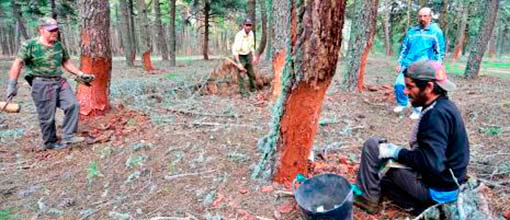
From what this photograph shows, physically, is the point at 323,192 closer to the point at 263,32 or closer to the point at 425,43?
the point at 425,43

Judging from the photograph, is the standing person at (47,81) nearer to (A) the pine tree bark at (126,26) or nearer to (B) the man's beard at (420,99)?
(B) the man's beard at (420,99)

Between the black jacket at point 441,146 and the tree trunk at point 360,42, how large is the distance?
222 inches

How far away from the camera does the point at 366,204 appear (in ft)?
9.22

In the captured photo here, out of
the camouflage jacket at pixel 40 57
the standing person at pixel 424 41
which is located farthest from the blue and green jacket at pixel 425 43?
the camouflage jacket at pixel 40 57

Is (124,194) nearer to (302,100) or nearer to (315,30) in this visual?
(302,100)

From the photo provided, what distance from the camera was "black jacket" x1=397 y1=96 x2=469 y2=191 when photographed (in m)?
2.35

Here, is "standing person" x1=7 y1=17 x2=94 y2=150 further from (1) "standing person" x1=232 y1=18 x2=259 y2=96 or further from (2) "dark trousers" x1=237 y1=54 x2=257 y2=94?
(2) "dark trousers" x1=237 y1=54 x2=257 y2=94

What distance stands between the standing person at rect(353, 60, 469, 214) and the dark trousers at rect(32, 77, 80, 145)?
150 inches

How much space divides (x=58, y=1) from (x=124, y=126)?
567 inches

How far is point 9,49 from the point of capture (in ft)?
89.5

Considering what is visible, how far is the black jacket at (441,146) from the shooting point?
2.35m

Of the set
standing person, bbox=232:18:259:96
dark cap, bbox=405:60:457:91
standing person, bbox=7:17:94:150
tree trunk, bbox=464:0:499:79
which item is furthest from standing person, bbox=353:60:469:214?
tree trunk, bbox=464:0:499:79

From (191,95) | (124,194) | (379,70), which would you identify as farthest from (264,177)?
(379,70)

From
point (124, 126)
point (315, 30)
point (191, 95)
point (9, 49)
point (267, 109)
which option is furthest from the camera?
point (9, 49)
